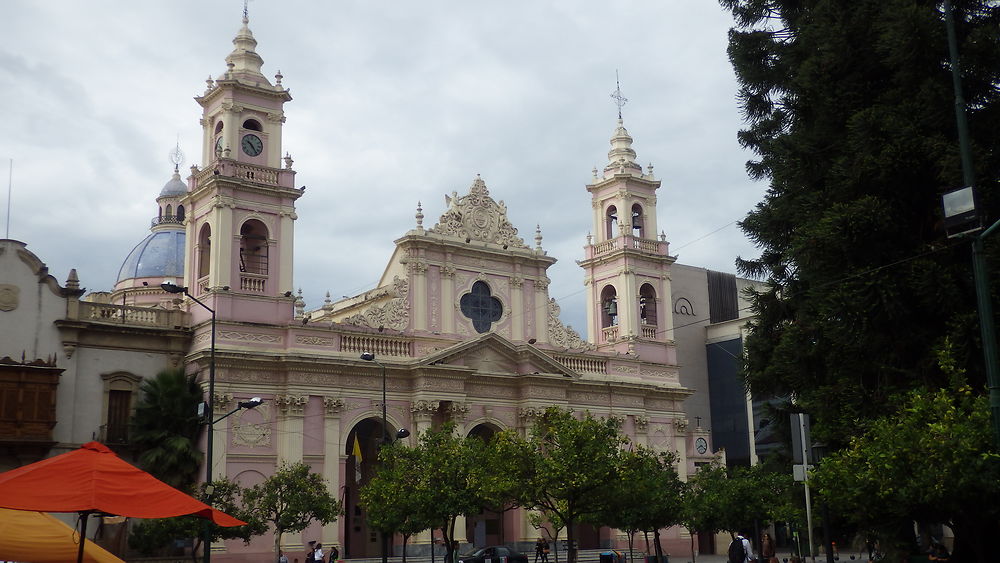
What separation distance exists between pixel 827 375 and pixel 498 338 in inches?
1027

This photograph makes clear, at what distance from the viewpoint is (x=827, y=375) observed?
2138cm

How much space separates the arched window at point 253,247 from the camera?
43125 mm

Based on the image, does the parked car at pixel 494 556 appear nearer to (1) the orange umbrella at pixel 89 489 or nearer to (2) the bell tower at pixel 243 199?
(2) the bell tower at pixel 243 199

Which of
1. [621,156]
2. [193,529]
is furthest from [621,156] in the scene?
[193,529]

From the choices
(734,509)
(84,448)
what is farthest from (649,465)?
(84,448)

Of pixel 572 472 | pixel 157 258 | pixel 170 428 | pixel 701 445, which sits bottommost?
pixel 572 472

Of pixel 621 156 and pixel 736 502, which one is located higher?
pixel 621 156

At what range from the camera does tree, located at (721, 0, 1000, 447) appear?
60.9ft

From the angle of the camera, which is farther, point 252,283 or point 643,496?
point 252,283

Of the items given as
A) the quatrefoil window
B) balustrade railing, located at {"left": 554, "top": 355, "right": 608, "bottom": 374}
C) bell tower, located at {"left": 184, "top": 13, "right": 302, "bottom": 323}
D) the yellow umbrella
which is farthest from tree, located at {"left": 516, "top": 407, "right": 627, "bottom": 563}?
the yellow umbrella

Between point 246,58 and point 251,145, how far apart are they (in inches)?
162

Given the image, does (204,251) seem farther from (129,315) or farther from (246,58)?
(246,58)

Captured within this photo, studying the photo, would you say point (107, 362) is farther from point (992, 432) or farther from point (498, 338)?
point (992, 432)

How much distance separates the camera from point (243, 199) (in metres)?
42.5
